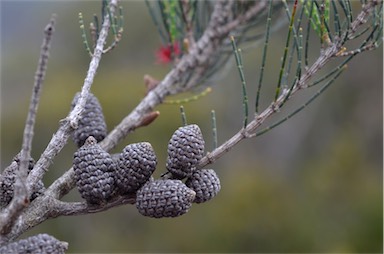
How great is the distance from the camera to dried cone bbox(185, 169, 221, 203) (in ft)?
2.31

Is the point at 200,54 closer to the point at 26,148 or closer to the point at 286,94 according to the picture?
the point at 286,94

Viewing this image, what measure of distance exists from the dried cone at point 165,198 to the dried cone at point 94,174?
4cm

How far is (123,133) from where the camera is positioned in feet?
2.95

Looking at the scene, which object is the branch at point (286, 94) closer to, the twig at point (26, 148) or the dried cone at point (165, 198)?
the dried cone at point (165, 198)

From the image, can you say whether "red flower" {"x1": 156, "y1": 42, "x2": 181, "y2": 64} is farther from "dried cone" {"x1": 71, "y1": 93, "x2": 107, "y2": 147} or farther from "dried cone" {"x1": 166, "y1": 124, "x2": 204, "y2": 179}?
"dried cone" {"x1": 166, "y1": 124, "x2": 204, "y2": 179}

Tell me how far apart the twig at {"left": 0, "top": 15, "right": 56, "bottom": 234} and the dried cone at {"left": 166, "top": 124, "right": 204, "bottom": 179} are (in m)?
0.19

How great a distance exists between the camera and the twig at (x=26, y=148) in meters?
0.52

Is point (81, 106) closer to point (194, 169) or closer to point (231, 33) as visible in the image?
point (194, 169)

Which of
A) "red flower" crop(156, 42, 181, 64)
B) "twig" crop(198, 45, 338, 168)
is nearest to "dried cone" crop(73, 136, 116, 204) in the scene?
"twig" crop(198, 45, 338, 168)

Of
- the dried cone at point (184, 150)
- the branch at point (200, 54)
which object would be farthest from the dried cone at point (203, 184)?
the branch at point (200, 54)

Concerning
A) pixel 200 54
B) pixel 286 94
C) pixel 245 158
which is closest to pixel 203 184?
pixel 286 94

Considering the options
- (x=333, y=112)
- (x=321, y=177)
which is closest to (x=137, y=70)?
(x=333, y=112)

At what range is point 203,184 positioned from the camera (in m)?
0.71

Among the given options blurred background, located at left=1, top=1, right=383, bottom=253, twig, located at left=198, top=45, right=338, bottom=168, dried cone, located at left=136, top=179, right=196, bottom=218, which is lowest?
dried cone, located at left=136, top=179, right=196, bottom=218
